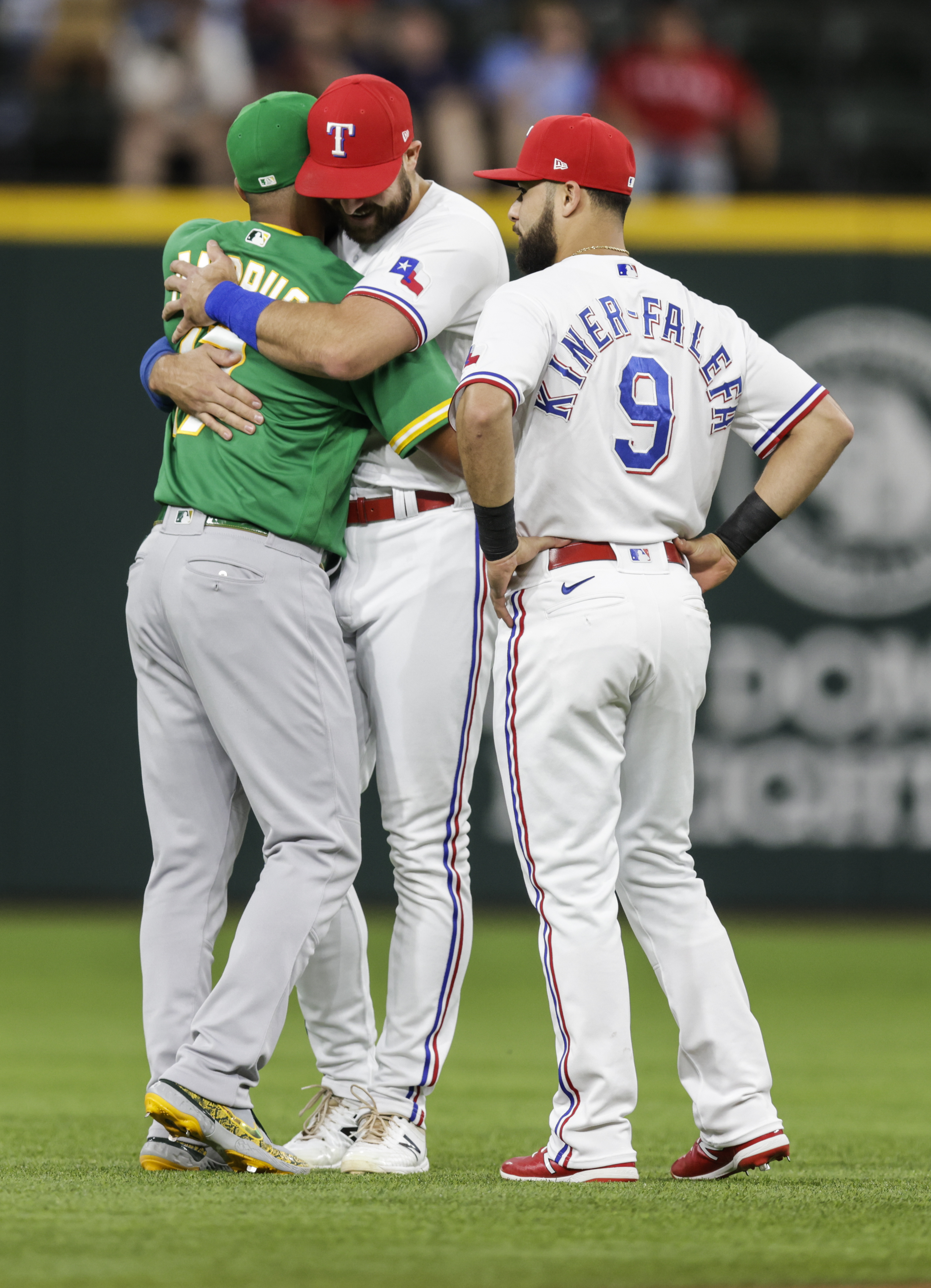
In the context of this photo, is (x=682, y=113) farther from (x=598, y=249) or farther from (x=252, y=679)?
(x=252, y=679)

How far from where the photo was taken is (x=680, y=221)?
8445 millimetres

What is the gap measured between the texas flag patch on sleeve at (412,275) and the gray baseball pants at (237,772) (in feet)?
1.84

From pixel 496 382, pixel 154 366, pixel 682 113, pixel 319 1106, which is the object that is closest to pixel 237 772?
pixel 319 1106

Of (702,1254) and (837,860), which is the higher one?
(702,1254)

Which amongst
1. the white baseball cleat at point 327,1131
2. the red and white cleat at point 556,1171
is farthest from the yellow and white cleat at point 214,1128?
A: the red and white cleat at point 556,1171

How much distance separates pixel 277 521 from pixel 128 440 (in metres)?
5.12

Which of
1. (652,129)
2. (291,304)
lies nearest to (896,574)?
(652,129)

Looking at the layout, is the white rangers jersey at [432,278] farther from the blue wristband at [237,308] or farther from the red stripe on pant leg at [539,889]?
the red stripe on pant leg at [539,889]

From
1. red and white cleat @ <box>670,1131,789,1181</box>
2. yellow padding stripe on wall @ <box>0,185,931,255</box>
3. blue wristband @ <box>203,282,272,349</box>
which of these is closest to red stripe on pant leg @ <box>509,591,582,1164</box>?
red and white cleat @ <box>670,1131,789,1181</box>

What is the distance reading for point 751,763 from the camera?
8195mm

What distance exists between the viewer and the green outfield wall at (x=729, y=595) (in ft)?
26.9

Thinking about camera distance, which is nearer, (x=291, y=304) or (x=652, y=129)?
(x=291, y=304)

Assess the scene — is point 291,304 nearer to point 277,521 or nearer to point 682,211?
point 277,521

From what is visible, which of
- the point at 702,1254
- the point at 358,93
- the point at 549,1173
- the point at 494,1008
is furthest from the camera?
the point at 494,1008
